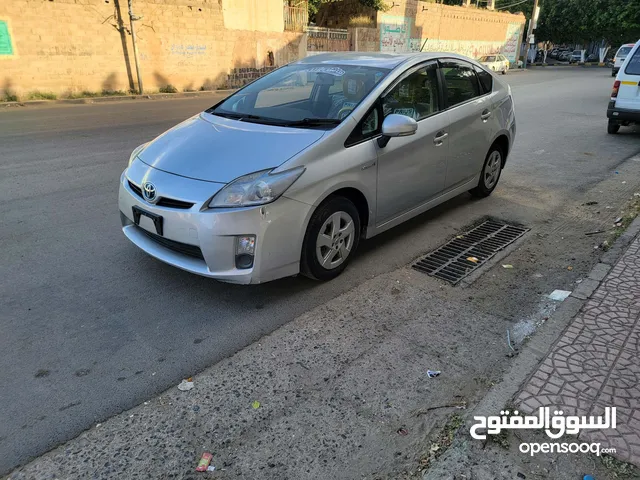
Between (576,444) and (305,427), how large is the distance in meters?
1.34

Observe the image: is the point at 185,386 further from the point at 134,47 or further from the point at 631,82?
the point at 134,47

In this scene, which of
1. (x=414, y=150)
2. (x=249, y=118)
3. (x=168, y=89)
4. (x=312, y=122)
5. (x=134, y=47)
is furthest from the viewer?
(x=168, y=89)

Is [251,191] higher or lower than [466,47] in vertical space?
lower

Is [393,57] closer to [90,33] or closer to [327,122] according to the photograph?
[327,122]

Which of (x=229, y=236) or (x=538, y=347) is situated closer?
(x=538, y=347)

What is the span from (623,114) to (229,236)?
9644 millimetres

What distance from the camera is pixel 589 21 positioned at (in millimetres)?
50250

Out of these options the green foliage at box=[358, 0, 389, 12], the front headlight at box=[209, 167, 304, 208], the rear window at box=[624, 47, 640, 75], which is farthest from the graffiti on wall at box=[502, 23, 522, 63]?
the front headlight at box=[209, 167, 304, 208]

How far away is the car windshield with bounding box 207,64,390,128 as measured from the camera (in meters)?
4.17

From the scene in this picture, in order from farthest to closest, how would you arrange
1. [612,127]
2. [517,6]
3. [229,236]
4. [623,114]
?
[517,6], [612,127], [623,114], [229,236]

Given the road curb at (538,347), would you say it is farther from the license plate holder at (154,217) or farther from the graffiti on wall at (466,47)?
the graffiti on wall at (466,47)

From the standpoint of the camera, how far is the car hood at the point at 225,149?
3.55 m

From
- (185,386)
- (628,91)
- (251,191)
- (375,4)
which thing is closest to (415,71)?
(251,191)

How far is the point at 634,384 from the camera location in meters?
2.76
